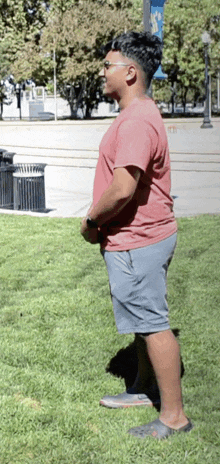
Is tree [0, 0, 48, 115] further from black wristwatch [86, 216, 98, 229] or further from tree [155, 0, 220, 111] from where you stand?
black wristwatch [86, 216, 98, 229]

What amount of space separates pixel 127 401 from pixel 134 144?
4.99 feet

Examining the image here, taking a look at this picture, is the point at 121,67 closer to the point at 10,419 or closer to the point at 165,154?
the point at 165,154

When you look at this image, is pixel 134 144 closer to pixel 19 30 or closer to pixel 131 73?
pixel 131 73

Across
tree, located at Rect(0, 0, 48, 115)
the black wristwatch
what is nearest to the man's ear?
the black wristwatch

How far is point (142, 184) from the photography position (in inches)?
128

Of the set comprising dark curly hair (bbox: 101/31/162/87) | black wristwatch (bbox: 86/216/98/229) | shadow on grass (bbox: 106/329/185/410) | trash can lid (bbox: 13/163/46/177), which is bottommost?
shadow on grass (bbox: 106/329/185/410)

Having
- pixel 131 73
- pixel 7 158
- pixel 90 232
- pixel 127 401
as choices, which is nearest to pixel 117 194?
pixel 90 232

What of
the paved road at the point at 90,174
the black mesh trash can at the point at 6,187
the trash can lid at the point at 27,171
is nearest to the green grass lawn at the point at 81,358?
the trash can lid at the point at 27,171

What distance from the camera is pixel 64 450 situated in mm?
3357

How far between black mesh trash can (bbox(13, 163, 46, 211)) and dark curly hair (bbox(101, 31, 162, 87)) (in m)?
7.29

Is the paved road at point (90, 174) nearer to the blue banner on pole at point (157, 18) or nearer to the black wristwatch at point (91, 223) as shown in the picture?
the blue banner on pole at point (157, 18)

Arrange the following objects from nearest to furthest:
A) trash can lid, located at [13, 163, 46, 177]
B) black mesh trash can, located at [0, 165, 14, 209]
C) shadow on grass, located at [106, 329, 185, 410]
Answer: shadow on grass, located at [106, 329, 185, 410]
trash can lid, located at [13, 163, 46, 177]
black mesh trash can, located at [0, 165, 14, 209]

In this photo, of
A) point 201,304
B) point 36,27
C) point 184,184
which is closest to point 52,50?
point 36,27

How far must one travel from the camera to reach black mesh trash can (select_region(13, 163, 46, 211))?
1048 cm
